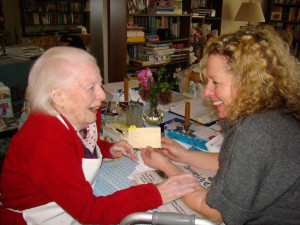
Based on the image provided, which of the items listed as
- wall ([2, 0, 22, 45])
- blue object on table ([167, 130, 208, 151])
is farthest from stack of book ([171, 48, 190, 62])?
wall ([2, 0, 22, 45])

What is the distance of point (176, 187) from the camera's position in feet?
3.33

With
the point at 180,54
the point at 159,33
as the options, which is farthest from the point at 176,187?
the point at 180,54

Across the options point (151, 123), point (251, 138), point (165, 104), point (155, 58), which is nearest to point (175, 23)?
point (155, 58)

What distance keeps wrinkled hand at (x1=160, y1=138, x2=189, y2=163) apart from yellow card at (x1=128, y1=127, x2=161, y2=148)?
0.08m

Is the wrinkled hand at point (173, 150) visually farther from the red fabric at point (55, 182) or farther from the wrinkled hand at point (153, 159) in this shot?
the red fabric at point (55, 182)

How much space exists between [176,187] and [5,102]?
2093 mm

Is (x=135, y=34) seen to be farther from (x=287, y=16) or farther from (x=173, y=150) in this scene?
(x=287, y=16)

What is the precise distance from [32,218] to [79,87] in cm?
52

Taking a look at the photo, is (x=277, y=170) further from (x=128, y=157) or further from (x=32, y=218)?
(x=32, y=218)

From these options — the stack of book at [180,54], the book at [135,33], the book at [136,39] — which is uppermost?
the book at [135,33]

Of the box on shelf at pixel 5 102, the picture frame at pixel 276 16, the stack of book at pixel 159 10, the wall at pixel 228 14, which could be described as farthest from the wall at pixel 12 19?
the picture frame at pixel 276 16

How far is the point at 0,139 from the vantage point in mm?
2631

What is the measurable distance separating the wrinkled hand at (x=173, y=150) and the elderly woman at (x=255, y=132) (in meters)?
0.19

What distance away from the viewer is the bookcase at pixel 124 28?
339 cm
